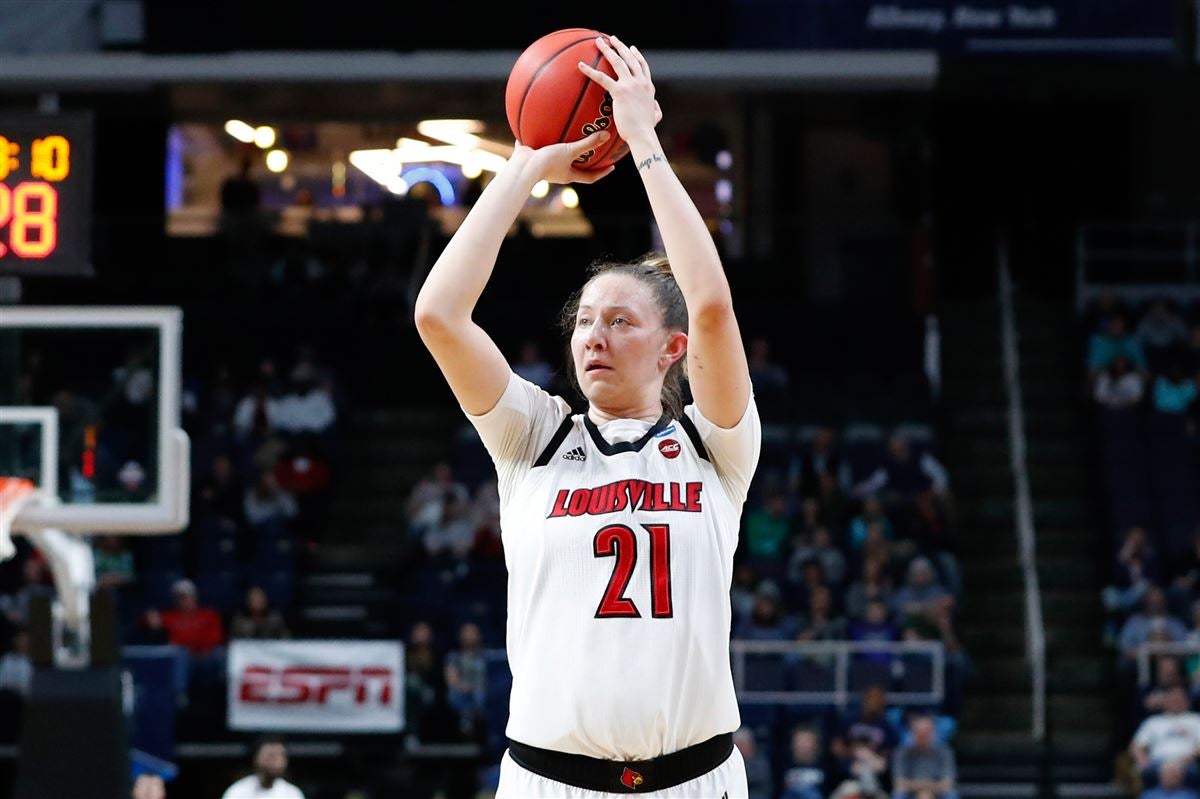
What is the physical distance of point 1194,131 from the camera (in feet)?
66.4

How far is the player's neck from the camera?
397 cm

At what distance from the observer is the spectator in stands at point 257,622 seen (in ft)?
44.7

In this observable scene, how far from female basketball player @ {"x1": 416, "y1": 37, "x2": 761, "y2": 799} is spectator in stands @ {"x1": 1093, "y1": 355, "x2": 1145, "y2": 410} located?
13185mm

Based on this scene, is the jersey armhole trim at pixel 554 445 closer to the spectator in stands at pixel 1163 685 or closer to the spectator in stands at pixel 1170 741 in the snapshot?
the spectator in stands at pixel 1170 741

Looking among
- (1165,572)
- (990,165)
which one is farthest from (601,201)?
(1165,572)

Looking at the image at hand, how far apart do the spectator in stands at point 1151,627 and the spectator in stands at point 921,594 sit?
126 centimetres

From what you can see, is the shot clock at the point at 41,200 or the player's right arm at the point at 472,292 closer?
the player's right arm at the point at 472,292

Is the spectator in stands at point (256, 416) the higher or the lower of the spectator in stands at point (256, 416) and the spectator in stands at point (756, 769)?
the higher

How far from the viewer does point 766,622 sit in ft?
44.6

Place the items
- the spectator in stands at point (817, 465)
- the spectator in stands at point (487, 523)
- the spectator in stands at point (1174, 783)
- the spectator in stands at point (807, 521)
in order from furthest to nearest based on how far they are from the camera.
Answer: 1. the spectator in stands at point (817, 465)
2. the spectator in stands at point (487, 523)
3. the spectator in stands at point (807, 521)
4. the spectator in stands at point (1174, 783)

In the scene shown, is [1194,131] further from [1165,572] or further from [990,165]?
[1165,572]

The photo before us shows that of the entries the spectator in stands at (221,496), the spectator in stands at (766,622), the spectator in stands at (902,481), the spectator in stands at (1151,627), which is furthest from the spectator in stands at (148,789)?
the spectator in stands at (1151,627)

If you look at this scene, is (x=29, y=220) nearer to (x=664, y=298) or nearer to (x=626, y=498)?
(x=664, y=298)

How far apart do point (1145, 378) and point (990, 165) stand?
166 inches
